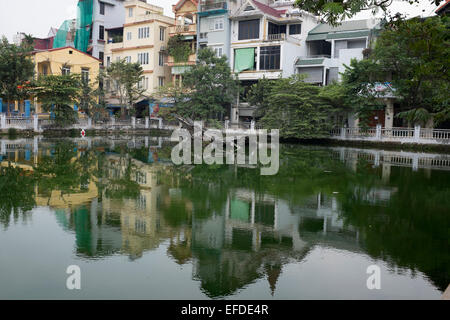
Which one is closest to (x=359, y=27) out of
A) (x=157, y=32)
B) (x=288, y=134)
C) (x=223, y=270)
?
(x=288, y=134)

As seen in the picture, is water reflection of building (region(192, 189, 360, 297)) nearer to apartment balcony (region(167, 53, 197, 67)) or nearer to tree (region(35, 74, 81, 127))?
tree (region(35, 74, 81, 127))

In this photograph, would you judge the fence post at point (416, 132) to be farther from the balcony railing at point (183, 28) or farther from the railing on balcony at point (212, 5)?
the balcony railing at point (183, 28)

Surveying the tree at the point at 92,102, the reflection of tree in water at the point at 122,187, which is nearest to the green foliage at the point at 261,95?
the tree at the point at 92,102

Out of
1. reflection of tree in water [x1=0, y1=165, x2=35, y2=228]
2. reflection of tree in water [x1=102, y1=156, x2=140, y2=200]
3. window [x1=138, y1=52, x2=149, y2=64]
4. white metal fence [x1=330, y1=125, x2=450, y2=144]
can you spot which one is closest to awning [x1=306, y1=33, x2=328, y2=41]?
white metal fence [x1=330, y1=125, x2=450, y2=144]

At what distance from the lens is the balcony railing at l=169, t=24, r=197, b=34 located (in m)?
42.5

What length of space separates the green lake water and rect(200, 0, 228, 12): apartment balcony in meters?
25.9

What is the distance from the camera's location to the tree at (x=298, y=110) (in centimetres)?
3131

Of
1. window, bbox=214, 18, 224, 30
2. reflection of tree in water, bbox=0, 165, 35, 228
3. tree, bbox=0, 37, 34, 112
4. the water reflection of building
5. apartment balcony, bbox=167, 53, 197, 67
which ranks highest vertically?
window, bbox=214, 18, 224, 30

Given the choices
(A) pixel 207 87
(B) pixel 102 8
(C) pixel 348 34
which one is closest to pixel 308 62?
(C) pixel 348 34

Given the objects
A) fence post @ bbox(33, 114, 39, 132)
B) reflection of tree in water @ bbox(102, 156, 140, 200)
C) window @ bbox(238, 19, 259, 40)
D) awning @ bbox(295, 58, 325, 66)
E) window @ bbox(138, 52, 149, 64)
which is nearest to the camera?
reflection of tree in water @ bbox(102, 156, 140, 200)

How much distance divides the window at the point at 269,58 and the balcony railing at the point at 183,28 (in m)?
8.12

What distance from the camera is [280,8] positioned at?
4188 cm

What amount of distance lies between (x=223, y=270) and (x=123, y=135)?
32775mm
